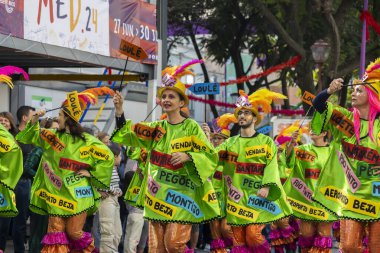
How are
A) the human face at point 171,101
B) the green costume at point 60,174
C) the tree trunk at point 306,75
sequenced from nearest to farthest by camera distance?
1. the human face at point 171,101
2. the green costume at point 60,174
3. the tree trunk at point 306,75

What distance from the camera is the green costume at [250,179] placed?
12219mm

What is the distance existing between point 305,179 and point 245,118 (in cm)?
209

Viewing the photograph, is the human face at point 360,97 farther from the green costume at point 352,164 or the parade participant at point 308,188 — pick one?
the parade participant at point 308,188

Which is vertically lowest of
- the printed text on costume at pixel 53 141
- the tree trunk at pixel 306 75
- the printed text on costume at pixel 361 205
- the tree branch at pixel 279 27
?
the printed text on costume at pixel 361 205

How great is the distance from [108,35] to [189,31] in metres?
14.9

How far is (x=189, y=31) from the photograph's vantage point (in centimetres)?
2959

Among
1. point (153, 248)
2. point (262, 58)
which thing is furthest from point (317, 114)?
point (262, 58)

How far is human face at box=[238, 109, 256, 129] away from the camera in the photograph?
1246 centimetres

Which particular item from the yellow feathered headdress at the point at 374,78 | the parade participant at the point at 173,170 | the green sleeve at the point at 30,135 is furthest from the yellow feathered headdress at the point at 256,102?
the yellow feathered headdress at the point at 374,78

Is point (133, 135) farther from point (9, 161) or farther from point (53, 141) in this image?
point (53, 141)

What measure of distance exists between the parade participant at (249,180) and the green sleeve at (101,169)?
1401 millimetres

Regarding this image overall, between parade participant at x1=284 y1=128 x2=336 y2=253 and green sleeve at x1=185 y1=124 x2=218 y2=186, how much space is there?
358cm

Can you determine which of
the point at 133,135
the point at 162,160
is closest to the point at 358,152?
the point at 162,160

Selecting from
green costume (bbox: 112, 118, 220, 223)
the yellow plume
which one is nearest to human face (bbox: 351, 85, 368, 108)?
green costume (bbox: 112, 118, 220, 223)
